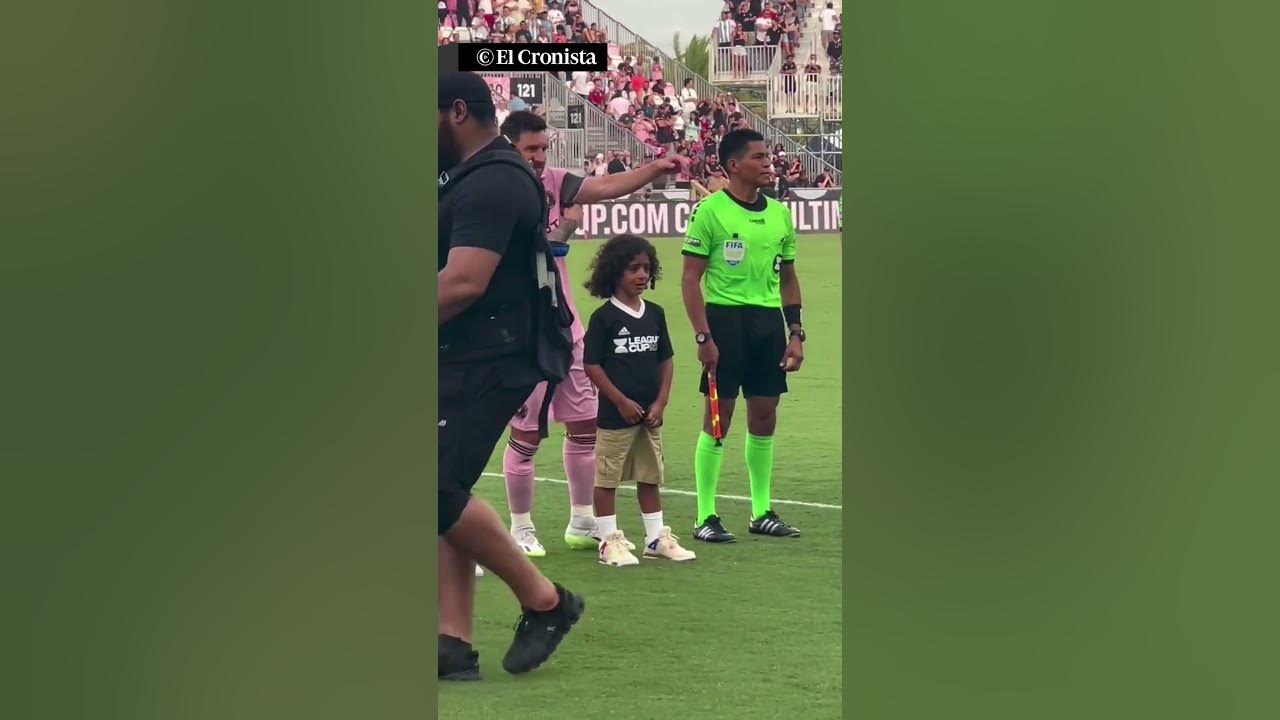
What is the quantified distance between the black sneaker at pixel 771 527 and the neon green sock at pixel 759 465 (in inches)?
1.0

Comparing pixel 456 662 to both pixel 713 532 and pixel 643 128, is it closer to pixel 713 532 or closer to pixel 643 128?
pixel 713 532

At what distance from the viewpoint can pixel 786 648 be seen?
5695 millimetres

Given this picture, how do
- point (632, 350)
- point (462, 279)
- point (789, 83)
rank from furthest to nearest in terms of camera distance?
point (632, 350), point (789, 83), point (462, 279)

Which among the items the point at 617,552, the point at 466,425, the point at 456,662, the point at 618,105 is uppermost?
the point at 618,105

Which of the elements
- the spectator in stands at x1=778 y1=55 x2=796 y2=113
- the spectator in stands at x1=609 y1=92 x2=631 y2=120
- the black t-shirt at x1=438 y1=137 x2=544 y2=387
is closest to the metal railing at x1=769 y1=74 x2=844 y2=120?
the spectator in stands at x1=778 y1=55 x2=796 y2=113

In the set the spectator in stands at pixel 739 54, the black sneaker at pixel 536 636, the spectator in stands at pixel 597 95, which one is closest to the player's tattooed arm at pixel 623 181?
the spectator in stands at pixel 597 95

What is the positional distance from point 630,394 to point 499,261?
0.72 m

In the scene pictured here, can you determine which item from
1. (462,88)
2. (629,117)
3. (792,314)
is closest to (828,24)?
(629,117)

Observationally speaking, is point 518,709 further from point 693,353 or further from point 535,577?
point 693,353

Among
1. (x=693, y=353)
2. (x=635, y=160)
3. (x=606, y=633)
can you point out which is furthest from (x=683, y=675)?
(x=635, y=160)

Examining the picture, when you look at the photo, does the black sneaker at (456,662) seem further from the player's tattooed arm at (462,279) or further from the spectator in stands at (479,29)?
the spectator in stands at (479,29)

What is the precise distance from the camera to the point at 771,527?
598 cm

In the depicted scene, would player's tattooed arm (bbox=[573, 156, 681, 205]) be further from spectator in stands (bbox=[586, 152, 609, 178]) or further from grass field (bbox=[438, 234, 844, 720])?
grass field (bbox=[438, 234, 844, 720])

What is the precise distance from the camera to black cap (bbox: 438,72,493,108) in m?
5.60
